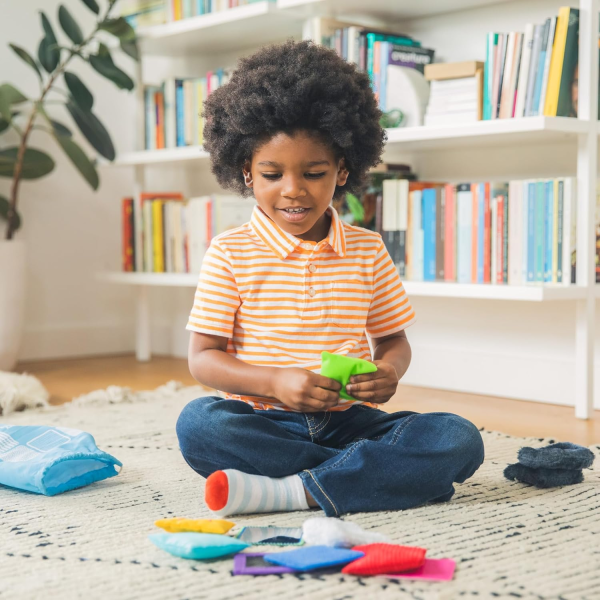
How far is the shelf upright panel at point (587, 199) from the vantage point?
177 centimetres

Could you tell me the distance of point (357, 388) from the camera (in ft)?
3.55

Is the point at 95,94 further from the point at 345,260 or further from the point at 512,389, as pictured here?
the point at 345,260

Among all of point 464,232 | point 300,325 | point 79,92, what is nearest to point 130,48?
point 79,92

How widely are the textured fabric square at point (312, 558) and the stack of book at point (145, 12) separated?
2016mm

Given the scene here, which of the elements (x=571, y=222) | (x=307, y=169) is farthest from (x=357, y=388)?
(x=571, y=222)

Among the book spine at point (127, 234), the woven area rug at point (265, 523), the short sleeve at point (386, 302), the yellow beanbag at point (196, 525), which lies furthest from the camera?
the book spine at point (127, 234)

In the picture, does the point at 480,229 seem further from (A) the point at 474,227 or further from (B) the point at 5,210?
(B) the point at 5,210

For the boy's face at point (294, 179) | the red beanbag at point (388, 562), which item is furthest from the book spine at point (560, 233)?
the red beanbag at point (388, 562)

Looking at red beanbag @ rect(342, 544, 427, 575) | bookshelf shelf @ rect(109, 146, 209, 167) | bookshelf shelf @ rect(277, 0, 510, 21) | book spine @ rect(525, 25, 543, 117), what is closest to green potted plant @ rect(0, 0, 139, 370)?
bookshelf shelf @ rect(109, 146, 209, 167)

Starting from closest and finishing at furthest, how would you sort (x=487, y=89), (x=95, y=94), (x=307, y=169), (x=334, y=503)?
(x=334, y=503) → (x=307, y=169) → (x=487, y=89) → (x=95, y=94)

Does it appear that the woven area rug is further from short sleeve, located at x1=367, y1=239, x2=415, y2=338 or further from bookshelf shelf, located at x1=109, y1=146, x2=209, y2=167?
bookshelf shelf, located at x1=109, y1=146, x2=209, y2=167

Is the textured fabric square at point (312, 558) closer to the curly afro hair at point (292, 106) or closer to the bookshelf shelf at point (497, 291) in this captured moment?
the curly afro hair at point (292, 106)

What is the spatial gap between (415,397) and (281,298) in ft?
3.01

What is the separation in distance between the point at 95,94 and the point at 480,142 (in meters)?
1.41
